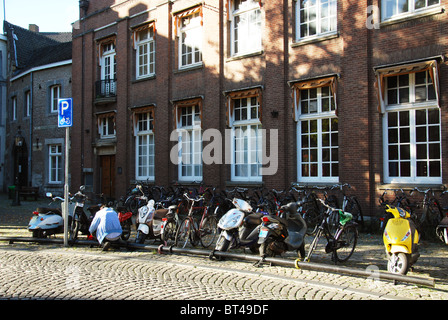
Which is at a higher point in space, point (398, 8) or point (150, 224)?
point (398, 8)

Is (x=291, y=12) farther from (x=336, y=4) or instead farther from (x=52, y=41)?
(x=52, y=41)

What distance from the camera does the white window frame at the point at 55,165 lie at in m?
25.4

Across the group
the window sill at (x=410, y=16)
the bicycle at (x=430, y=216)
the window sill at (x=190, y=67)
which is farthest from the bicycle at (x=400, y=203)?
the window sill at (x=190, y=67)

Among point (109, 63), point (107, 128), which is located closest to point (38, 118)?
point (107, 128)

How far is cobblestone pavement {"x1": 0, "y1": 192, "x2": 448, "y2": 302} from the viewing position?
220 inches

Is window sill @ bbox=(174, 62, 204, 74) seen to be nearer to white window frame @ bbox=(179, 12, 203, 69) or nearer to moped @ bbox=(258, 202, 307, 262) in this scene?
white window frame @ bbox=(179, 12, 203, 69)

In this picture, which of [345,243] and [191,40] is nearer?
[345,243]

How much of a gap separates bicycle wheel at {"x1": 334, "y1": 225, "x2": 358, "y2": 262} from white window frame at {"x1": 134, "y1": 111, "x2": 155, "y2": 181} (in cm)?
1183

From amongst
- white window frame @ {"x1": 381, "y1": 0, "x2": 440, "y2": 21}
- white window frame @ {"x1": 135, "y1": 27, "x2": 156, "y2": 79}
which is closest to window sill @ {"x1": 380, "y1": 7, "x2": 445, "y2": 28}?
white window frame @ {"x1": 381, "y1": 0, "x2": 440, "y2": 21}

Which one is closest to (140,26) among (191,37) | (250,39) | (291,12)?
(191,37)

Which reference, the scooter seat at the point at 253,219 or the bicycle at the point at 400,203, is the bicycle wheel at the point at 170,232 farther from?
the bicycle at the point at 400,203

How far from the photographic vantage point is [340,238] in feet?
25.1

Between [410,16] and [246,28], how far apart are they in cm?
569

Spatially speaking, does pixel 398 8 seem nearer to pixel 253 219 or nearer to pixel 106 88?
pixel 253 219
